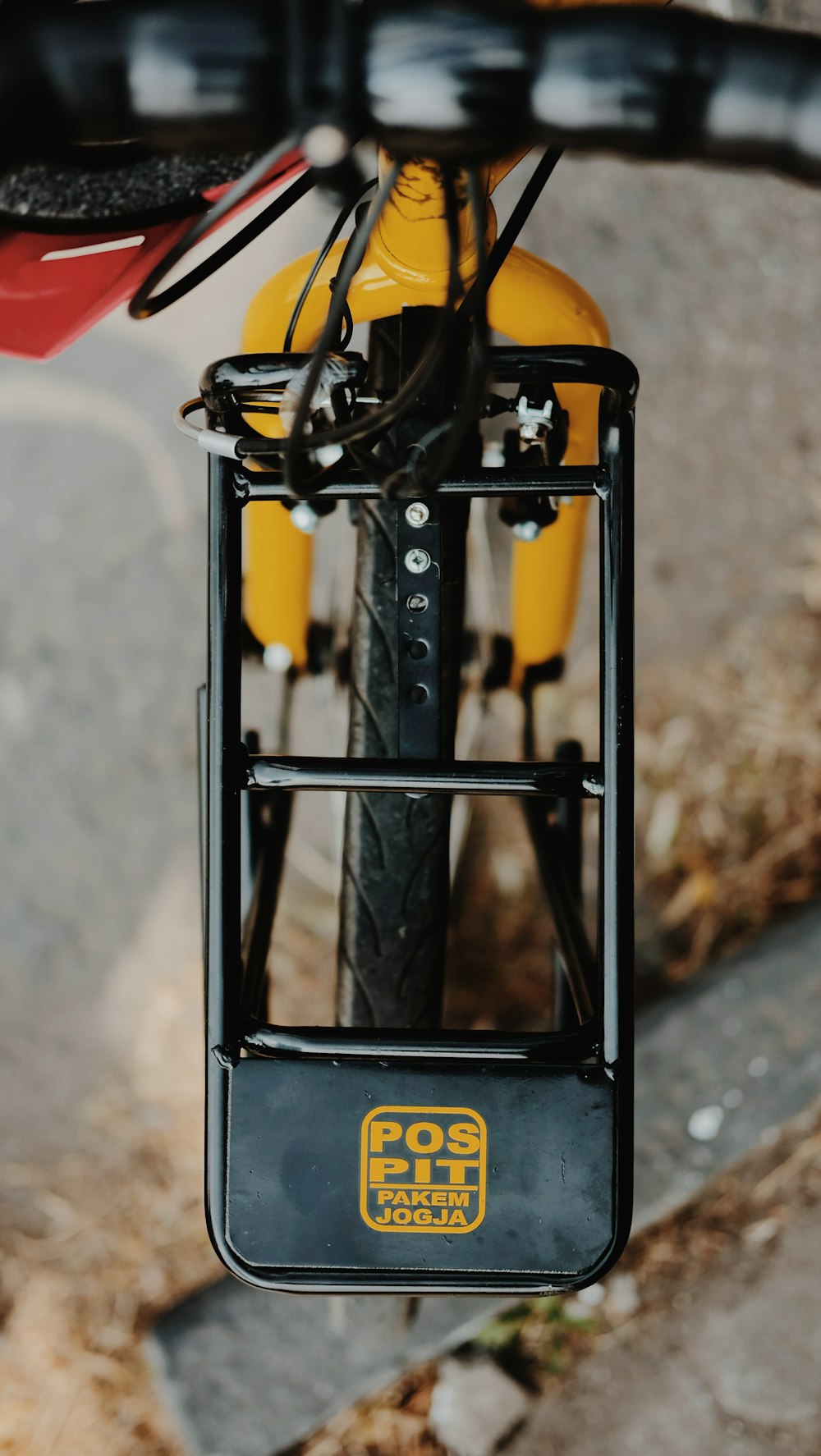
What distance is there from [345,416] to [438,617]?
221mm

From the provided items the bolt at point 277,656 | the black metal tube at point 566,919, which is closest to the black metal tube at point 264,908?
the bolt at point 277,656

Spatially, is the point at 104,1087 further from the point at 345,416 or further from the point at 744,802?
the point at 345,416

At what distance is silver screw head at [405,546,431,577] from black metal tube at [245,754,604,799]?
213 millimetres

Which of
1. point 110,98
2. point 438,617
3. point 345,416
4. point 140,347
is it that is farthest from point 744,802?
point 110,98

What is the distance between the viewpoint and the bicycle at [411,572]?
0.58 m

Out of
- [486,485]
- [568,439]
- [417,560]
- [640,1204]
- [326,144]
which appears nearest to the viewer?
[326,144]

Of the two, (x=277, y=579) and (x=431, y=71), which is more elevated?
(x=431, y=71)

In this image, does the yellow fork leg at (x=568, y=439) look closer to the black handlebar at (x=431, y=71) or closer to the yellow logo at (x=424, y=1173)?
the black handlebar at (x=431, y=71)

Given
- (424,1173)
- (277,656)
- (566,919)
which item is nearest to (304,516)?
(277,656)

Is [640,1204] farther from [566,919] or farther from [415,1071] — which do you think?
[415,1071]

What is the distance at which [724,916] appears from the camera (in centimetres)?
199

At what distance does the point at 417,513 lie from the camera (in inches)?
40.8

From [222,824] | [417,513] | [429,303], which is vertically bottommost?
[222,824]

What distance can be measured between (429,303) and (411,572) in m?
0.29
